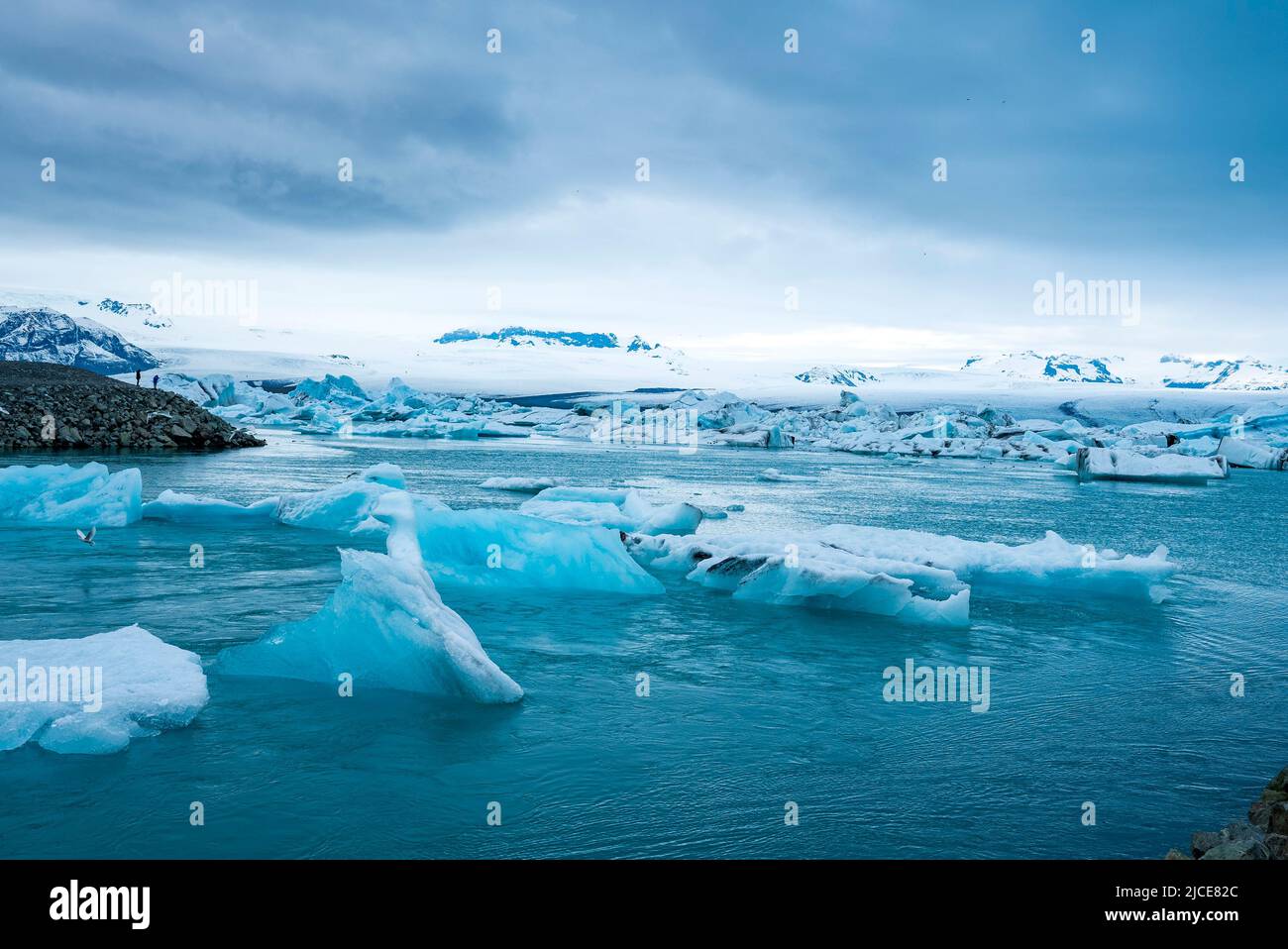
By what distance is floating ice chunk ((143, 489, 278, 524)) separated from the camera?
11812 mm

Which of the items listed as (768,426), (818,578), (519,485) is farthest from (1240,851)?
(768,426)

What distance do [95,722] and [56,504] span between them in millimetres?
8408

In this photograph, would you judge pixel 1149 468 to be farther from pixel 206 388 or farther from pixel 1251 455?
pixel 206 388

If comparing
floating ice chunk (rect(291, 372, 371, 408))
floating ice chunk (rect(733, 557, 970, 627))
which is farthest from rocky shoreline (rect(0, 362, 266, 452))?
floating ice chunk (rect(291, 372, 371, 408))

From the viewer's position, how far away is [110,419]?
86.4ft

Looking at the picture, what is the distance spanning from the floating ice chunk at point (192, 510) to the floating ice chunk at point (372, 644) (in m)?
7.00

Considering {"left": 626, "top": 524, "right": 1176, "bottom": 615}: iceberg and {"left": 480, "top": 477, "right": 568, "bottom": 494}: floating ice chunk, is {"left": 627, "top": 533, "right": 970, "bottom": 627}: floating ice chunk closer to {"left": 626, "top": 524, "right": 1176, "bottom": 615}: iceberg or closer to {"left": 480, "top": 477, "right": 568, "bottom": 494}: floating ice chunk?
{"left": 626, "top": 524, "right": 1176, "bottom": 615}: iceberg

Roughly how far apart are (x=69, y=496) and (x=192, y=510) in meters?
1.41

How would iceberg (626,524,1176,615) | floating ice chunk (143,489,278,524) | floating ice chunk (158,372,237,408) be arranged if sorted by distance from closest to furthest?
iceberg (626,524,1176,615)
floating ice chunk (143,489,278,524)
floating ice chunk (158,372,237,408)

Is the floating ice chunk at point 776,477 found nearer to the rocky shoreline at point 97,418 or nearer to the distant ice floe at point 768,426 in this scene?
the distant ice floe at point 768,426

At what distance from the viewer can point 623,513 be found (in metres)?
11.9

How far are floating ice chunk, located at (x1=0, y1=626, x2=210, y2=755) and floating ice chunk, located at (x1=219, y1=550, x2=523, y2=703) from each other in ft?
1.43
